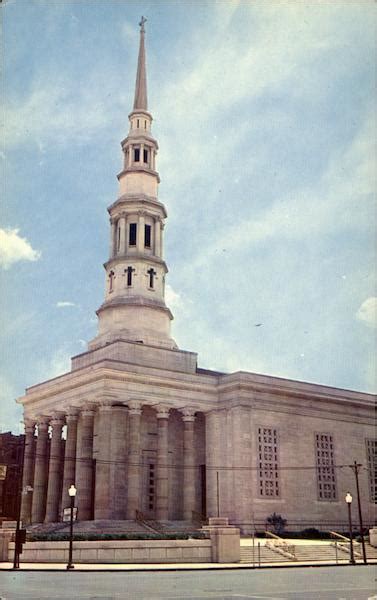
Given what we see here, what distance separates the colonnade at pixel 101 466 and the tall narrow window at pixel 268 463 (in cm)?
558

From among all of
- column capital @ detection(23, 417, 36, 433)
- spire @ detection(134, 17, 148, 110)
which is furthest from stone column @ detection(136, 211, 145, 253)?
column capital @ detection(23, 417, 36, 433)

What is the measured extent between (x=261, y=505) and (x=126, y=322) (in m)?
19.2

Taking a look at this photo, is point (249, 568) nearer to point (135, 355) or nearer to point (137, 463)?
point (137, 463)

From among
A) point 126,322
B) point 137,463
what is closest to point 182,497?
point 137,463

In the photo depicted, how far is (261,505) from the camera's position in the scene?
57125 mm

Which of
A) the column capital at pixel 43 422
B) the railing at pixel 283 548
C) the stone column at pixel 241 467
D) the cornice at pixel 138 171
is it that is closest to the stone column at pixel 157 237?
the cornice at pixel 138 171

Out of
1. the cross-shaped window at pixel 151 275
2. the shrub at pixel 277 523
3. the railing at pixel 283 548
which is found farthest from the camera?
the cross-shaped window at pixel 151 275

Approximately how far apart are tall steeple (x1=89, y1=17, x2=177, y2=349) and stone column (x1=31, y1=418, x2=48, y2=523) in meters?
8.93

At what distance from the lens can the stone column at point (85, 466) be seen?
52875 millimetres

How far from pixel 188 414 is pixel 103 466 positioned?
9123mm

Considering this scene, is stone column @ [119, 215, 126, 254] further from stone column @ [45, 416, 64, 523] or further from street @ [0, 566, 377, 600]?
street @ [0, 566, 377, 600]

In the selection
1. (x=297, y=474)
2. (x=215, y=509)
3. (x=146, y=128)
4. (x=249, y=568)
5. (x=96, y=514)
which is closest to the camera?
(x=249, y=568)

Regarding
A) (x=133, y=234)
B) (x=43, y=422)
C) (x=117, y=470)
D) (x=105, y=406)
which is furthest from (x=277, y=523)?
(x=133, y=234)

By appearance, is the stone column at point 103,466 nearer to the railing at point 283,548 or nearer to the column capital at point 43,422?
the column capital at point 43,422
